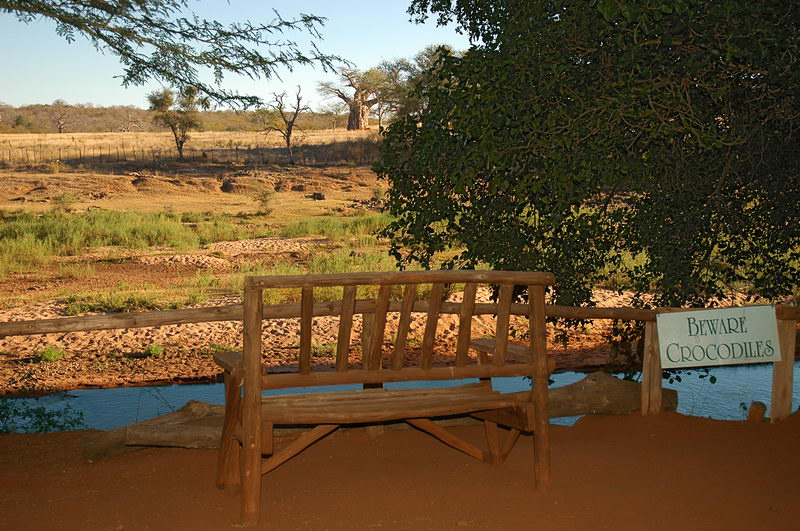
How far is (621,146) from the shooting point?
6305 mm

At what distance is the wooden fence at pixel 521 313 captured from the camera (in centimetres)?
535

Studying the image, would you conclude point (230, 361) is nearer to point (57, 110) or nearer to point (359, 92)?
point (359, 92)

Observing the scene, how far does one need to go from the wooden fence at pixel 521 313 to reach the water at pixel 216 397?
8.25 ft

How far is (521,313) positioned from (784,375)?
1827mm

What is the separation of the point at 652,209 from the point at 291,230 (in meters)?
15.5

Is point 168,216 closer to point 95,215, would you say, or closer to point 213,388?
point 95,215

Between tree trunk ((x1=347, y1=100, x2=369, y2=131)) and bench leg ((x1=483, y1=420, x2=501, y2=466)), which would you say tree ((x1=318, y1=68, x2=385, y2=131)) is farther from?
bench leg ((x1=483, y1=420, x2=501, y2=466))

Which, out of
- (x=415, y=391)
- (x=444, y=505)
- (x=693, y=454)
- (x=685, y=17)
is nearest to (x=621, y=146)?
(x=685, y=17)

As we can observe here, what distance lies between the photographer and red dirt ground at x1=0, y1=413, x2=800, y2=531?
407 cm

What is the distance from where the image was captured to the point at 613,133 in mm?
5746

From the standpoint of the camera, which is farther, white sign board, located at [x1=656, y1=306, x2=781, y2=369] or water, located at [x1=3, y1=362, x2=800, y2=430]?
water, located at [x1=3, y1=362, x2=800, y2=430]

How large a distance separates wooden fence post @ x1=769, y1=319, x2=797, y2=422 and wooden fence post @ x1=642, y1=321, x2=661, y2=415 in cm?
75

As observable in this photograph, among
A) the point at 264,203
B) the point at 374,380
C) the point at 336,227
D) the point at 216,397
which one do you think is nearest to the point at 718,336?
→ the point at 374,380

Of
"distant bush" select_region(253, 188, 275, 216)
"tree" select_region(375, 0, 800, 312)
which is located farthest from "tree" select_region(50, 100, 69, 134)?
"tree" select_region(375, 0, 800, 312)
